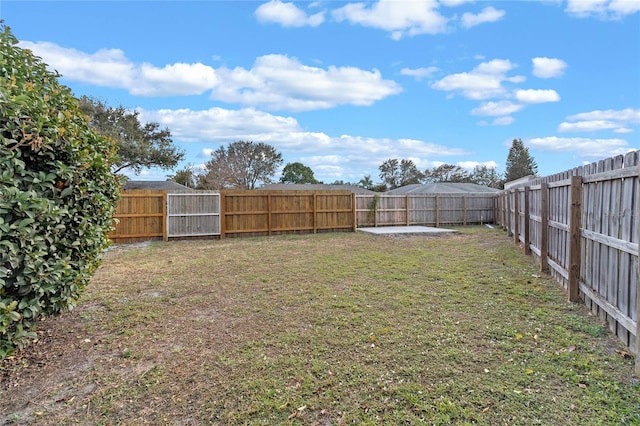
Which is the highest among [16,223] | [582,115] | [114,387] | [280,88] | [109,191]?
→ [280,88]

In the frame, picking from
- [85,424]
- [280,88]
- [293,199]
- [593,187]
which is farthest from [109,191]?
[280,88]

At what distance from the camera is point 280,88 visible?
514 inches

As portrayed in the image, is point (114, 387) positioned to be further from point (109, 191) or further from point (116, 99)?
point (116, 99)

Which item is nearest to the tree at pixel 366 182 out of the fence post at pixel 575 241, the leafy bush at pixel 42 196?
the fence post at pixel 575 241

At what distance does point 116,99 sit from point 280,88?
13.4 m

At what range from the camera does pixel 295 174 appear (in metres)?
41.4

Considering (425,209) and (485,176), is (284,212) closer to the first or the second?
(425,209)

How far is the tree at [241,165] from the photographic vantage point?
31.5 metres

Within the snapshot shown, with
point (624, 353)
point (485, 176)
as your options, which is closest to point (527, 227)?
point (624, 353)

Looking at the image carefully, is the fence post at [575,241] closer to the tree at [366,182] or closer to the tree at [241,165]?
the tree at [241,165]

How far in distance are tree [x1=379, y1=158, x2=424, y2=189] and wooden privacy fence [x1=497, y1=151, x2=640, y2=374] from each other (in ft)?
118

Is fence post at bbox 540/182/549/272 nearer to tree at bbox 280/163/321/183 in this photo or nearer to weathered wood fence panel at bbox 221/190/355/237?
weathered wood fence panel at bbox 221/190/355/237

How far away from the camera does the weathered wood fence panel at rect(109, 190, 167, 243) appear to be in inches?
399

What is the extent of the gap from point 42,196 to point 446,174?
137 feet
